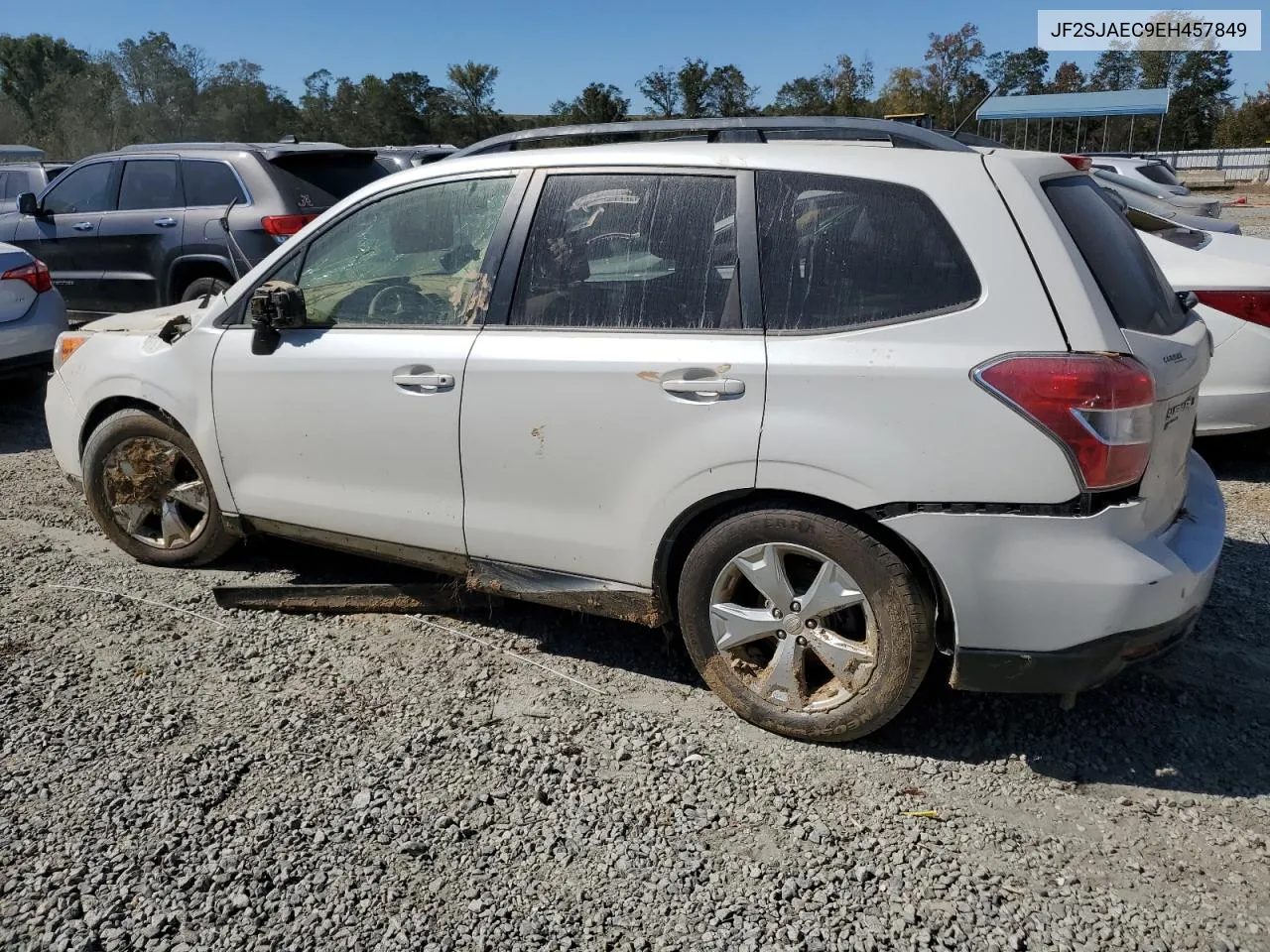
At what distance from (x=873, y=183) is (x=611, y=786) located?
1.95 m

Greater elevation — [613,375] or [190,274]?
[613,375]

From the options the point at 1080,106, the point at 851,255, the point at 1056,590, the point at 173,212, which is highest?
the point at 1080,106

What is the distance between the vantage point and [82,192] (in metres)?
9.66

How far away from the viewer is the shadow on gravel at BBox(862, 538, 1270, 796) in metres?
3.14

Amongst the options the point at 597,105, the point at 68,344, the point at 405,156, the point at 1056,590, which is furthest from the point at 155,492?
the point at 597,105

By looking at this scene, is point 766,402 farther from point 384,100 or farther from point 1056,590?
point 384,100

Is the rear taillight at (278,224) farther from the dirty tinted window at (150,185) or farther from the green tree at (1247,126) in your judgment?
the green tree at (1247,126)

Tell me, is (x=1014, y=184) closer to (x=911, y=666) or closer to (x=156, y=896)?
(x=911, y=666)

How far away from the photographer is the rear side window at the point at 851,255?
2941 mm

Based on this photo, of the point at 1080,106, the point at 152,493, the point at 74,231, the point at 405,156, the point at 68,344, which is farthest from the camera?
the point at 1080,106

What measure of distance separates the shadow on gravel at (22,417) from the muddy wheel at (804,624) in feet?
18.2

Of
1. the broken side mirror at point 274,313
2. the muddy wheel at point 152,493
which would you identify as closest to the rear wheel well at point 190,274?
the muddy wheel at point 152,493

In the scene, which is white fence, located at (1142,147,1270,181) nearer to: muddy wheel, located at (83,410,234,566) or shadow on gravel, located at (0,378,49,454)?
shadow on gravel, located at (0,378,49,454)

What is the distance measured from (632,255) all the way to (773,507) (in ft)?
3.15
